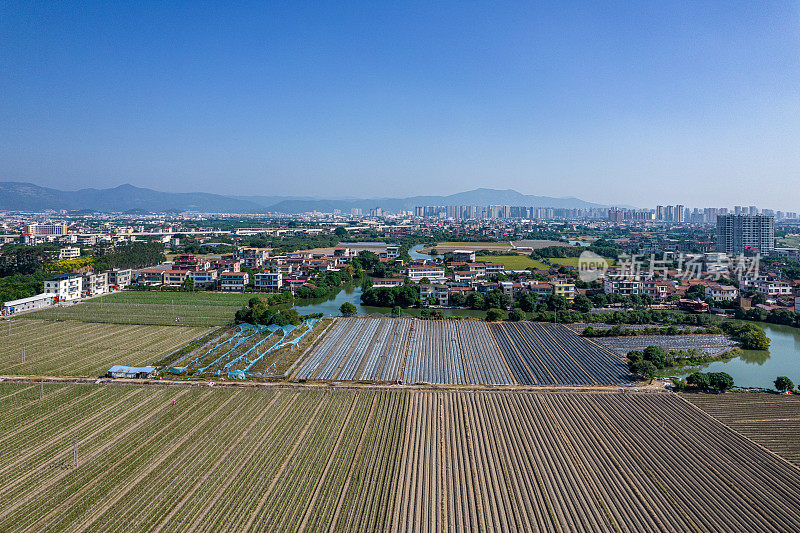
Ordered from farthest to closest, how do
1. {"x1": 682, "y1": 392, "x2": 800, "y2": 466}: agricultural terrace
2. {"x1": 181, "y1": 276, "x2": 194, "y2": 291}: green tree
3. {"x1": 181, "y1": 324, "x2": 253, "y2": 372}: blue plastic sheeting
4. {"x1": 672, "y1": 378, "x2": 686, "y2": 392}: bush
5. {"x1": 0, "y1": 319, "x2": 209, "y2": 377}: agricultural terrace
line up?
{"x1": 181, "y1": 276, "x2": 194, "y2": 291}: green tree < {"x1": 181, "y1": 324, "x2": 253, "y2": 372}: blue plastic sheeting < {"x1": 0, "y1": 319, "x2": 209, "y2": 377}: agricultural terrace < {"x1": 672, "y1": 378, "x2": 686, "y2": 392}: bush < {"x1": 682, "y1": 392, "x2": 800, "y2": 466}: agricultural terrace

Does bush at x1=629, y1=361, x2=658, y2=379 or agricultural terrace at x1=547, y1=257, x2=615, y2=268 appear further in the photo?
agricultural terrace at x1=547, y1=257, x2=615, y2=268

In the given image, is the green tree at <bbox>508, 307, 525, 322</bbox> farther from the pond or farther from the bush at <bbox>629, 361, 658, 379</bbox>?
the bush at <bbox>629, 361, 658, 379</bbox>

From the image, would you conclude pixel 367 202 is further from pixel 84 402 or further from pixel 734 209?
pixel 84 402

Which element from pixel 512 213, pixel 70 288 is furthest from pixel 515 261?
pixel 512 213

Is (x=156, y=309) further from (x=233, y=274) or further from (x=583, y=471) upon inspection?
(x=583, y=471)

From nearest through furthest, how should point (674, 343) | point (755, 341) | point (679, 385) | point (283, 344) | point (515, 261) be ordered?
point (679, 385)
point (283, 344)
point (755, 341)
point (674, 343)
point (515, 261)

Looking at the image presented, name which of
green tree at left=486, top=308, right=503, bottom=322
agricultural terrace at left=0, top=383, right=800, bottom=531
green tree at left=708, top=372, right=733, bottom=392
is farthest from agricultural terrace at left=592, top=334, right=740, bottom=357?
agricultural terrace at left=0, top=383, right=800, bottom=531

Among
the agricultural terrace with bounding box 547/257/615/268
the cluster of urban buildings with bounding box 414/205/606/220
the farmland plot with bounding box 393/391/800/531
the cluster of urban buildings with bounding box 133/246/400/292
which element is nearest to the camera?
the farmland plot with bounding box 393/391/800/531

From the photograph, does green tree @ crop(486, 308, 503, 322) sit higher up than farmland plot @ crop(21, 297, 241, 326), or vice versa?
green tree @ crop(486, 308, 503, 322)

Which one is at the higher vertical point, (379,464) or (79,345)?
(79,345)
